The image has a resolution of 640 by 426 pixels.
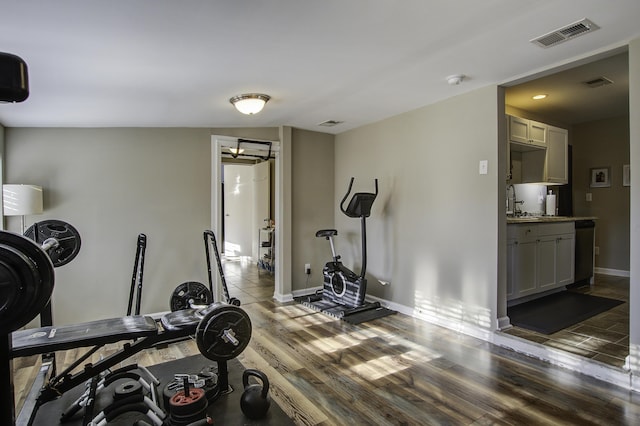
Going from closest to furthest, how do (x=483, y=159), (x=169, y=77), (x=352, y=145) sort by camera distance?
(x=169, y=77), (x=483, y=159), (x=352, y=145)

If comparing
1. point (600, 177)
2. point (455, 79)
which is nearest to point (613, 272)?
point (600, 177)

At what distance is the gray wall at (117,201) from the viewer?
343cm

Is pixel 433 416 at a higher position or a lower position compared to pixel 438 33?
lower

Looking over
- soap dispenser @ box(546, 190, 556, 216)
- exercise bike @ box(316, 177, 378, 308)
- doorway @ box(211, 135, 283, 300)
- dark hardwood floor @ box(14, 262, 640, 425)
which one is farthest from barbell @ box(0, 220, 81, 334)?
soap dispenser @ box(546, 190, 556, 216)

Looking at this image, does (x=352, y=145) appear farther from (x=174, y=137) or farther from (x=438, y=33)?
(x=438, y=33)

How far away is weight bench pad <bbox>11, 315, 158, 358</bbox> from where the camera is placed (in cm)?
171

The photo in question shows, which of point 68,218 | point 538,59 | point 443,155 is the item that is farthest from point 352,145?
point 68,218

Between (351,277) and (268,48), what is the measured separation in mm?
2792

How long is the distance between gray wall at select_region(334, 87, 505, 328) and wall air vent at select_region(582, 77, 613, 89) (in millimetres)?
1370

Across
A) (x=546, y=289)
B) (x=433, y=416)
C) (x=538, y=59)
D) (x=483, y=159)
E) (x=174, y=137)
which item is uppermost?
(x=538, y=59)

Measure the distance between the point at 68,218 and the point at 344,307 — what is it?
304cm

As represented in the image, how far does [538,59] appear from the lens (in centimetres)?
259

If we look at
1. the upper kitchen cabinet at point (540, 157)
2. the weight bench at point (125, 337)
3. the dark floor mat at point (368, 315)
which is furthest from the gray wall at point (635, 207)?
the weight bench at point (125, 337)

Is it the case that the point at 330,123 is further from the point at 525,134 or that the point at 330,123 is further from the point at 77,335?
the point at 77,335
